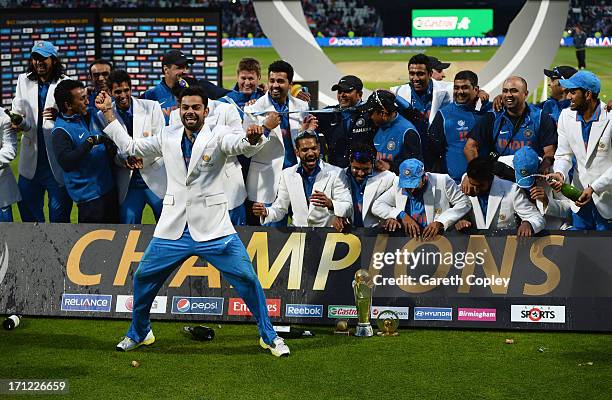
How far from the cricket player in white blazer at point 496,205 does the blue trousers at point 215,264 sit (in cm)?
199

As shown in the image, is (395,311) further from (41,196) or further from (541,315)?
(41,196)

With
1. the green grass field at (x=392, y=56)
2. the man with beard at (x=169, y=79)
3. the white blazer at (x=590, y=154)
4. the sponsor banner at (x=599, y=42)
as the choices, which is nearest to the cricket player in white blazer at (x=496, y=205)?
the white blazer at (x=590, y=154)

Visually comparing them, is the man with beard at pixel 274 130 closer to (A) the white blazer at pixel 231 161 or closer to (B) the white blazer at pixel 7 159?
(A) the white blazer at pixel 231 161

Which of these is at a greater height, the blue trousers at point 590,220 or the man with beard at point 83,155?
the man with beard at point 83,155

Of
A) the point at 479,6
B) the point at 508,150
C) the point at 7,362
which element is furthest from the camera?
the point at 479,6

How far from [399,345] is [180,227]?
6.34ft

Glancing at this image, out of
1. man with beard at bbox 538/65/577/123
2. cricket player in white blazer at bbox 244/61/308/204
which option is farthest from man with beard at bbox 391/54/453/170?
cricket player in white blazer at bbox 244/61/308/204

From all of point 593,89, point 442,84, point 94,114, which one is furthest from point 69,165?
point 593,89

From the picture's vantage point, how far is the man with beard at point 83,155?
9398mm

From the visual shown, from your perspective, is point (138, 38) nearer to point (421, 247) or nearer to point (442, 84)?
point (442, 84)

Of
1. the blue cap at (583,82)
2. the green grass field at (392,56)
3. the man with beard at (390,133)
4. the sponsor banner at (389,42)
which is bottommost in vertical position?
the man with beard at (390,133)

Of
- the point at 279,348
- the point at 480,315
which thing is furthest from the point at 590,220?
the point at 279,348

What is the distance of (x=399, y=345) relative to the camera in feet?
27.4

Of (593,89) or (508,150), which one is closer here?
(593,89)
